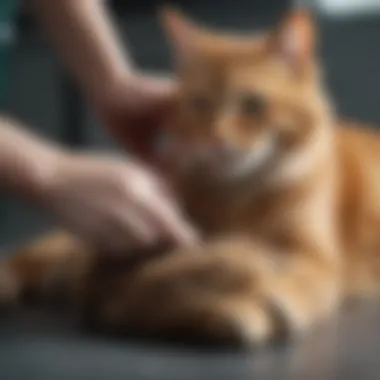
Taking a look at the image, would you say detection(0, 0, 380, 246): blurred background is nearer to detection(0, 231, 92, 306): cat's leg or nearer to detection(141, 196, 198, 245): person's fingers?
detection(0, 231, 92, 306): cat's leg

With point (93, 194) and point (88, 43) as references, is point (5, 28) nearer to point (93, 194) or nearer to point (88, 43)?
point (88, 43)

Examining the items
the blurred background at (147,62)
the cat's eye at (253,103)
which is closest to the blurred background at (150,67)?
the blurred background at (147,62)

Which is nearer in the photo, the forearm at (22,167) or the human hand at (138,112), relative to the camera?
the forearm at (22,167)

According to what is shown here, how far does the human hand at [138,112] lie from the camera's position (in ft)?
3.24

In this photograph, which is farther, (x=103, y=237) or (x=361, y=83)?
(x=361, y=83)

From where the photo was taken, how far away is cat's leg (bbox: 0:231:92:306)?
0.93m

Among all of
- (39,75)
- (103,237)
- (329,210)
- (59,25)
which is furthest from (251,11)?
(103,237)

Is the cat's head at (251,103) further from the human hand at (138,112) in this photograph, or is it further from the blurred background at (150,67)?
the blurred background at (150,67)

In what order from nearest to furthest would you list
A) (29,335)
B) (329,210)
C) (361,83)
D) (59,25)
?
(29,335), (329,210), (59,25), (361,83)

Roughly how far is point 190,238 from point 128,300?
0.27 feet

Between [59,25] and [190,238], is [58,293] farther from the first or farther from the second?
[59,25]

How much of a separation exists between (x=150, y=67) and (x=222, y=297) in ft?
2.41

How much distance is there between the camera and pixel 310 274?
863mm

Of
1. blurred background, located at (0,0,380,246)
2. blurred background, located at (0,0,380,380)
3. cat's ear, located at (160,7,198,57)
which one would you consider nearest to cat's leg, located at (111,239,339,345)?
cat's ear, located at (160,7,198,57)
